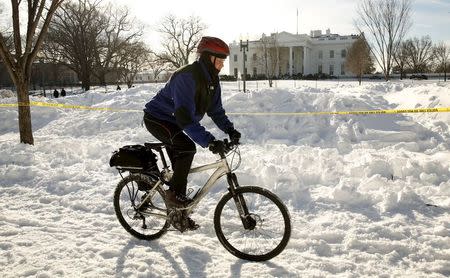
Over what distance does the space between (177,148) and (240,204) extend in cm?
87

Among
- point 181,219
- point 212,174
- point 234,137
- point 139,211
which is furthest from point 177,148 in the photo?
point 139,211

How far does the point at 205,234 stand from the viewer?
4668mm

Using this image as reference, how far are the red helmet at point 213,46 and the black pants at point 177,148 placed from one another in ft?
2.95

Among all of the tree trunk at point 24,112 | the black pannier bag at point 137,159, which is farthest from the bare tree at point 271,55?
the black pannier bag at point 137,159

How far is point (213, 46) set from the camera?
12.4 ft

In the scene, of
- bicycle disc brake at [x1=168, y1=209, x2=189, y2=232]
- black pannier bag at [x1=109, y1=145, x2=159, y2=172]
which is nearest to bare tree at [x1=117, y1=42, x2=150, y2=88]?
black pannier bag at [x1=109, y1=145, x2=159, y2=172]

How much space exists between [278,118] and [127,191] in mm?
7041

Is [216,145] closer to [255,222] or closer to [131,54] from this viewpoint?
[255,222]

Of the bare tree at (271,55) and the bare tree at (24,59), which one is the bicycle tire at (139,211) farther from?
the bare tree at (271,55)

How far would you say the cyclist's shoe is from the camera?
13.5 ft

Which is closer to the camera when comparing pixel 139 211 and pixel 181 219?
pixel 181 219

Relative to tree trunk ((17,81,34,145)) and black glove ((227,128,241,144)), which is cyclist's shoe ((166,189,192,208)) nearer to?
black glove ((227,128,241,144))

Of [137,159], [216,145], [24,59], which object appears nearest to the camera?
[216,145]

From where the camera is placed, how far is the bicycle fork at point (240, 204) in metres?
3.95
